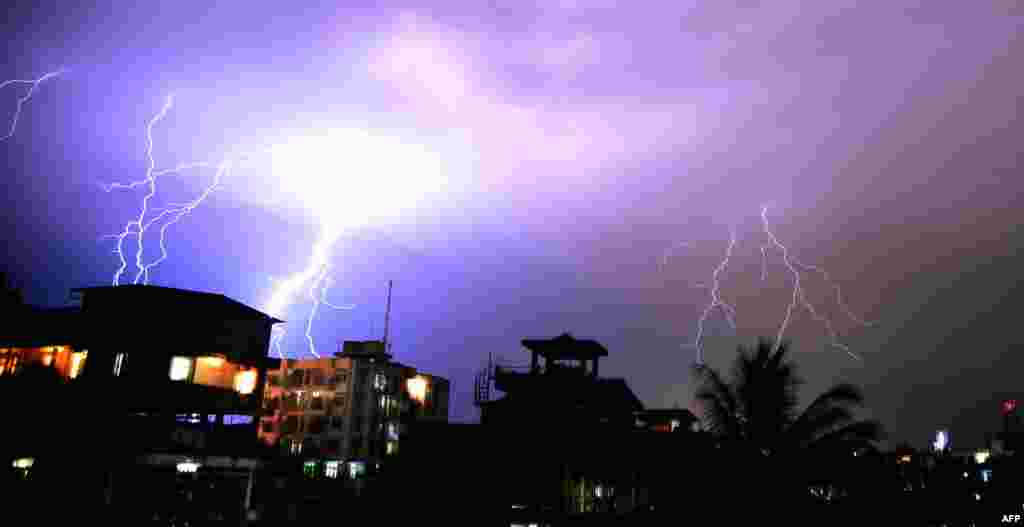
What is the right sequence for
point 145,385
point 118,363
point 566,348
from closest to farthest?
1. point 566,348
2. point 145,385
3. point 118,363

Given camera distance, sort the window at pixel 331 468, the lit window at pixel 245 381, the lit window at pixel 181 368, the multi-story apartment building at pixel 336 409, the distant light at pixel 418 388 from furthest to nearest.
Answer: the distant light at pixel 418 388 < the multi-story apartment building at pixel 336 409 < the window at pixel 331 468 < the lit window at pixel 245 381 < the lit window at pixel 181 368

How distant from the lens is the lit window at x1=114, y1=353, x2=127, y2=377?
26406 millimetres

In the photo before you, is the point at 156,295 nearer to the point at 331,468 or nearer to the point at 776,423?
the point at 776,423

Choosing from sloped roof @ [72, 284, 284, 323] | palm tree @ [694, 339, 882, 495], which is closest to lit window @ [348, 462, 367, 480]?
sloped roof @ [72, 284, 284, 323]

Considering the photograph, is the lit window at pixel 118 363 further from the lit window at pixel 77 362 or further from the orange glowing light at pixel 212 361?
the orange glowing light at pixel 212 361

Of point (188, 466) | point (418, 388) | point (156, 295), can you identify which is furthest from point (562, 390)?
point (418, 388)

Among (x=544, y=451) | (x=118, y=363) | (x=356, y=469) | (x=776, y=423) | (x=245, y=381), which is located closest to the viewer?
(x=776, y=423)

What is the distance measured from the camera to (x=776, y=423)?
1616 centimetres

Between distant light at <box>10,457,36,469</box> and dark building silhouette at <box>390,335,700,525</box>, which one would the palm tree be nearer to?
dark building silhouette at <box>390,335,700,525</box>

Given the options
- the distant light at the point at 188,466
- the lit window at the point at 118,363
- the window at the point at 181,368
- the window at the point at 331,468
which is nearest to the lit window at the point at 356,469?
the window at the point at 331,468

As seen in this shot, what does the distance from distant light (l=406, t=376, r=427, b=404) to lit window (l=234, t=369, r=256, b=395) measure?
3184cm

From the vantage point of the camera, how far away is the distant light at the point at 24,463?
795 inches

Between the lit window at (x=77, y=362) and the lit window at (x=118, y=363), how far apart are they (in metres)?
1.28

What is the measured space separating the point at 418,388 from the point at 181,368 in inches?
1428
